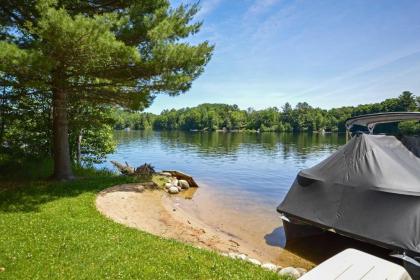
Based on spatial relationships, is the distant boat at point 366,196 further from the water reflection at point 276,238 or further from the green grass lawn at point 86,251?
the green grass lawn at point 86,251

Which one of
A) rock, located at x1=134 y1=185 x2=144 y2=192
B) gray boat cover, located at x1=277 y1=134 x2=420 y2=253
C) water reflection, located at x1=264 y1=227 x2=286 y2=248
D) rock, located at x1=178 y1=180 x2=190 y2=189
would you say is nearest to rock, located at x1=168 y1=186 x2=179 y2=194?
rock, located at x1=178 y1=180 x2=190 y2=189

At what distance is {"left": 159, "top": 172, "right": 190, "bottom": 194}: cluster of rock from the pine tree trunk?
15.6 ft

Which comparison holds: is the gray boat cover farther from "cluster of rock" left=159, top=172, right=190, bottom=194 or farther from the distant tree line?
the distant tree line

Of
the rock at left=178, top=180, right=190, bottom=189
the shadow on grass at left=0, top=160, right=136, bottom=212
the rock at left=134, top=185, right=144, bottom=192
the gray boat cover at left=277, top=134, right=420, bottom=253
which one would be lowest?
the rock at left=178, top=180, right=190, bottom=189

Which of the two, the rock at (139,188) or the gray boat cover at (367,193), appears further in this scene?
the rock at (139,188)

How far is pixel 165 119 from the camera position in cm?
15725

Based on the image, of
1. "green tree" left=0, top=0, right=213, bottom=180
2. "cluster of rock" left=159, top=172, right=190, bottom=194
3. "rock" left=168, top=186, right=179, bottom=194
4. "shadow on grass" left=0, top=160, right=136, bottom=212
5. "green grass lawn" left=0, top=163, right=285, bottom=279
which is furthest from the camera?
"cluster of rock" left=159, top=172, right=190, bottom=194

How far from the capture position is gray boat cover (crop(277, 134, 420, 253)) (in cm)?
716

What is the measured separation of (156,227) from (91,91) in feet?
A: 21.5

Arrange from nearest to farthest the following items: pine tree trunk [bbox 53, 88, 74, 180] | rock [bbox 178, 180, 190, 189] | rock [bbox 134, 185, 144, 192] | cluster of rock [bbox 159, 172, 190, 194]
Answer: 1. pine tree trunk [bbox 53, 88, 74, 180]
2. rock [bbox 134, 185, 144, 192]
3. cluster of rock [bbox 159, 172, 190, 194]
4. rock [bbox 178, 180, 190, 189]

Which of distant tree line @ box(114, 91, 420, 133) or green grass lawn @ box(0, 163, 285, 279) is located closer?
green grass lawn @ box(0, 163, 285, 279)

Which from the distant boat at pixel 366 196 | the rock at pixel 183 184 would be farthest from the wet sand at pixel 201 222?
the rock at pixel 183 184

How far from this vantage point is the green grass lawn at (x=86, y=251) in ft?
18.3

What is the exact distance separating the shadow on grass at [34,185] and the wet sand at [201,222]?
3.37 feet
